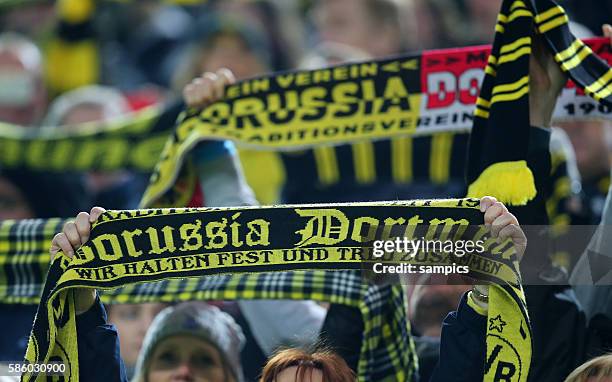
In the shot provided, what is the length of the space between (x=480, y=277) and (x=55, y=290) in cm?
99

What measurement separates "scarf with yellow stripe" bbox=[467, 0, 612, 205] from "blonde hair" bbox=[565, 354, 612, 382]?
1.72 ft

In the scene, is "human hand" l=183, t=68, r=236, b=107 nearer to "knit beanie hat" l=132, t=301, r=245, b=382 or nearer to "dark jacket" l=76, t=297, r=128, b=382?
"knit beanie hat" l=132, t=301, r=245, b=382

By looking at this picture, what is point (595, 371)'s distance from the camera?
10.7ft

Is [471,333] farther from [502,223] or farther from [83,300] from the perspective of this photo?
[83,300]

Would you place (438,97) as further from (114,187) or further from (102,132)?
(114,187)

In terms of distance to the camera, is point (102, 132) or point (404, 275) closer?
point (404, 275)

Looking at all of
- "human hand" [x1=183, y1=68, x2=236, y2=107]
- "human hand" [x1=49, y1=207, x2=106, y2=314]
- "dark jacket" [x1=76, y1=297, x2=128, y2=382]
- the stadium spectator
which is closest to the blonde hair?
"dark jacket" [x1=76, y1=297, x2=128, y2=382]

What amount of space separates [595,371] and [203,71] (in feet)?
12.4

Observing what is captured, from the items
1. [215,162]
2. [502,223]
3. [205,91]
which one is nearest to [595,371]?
[502,223]

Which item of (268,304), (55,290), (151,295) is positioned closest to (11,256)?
(151,295)

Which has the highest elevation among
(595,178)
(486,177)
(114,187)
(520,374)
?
(114,187)

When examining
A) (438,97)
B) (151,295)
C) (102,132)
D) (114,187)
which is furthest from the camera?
(114,187)

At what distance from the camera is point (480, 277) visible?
126 inches

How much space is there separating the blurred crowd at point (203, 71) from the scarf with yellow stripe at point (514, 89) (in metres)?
0.37
